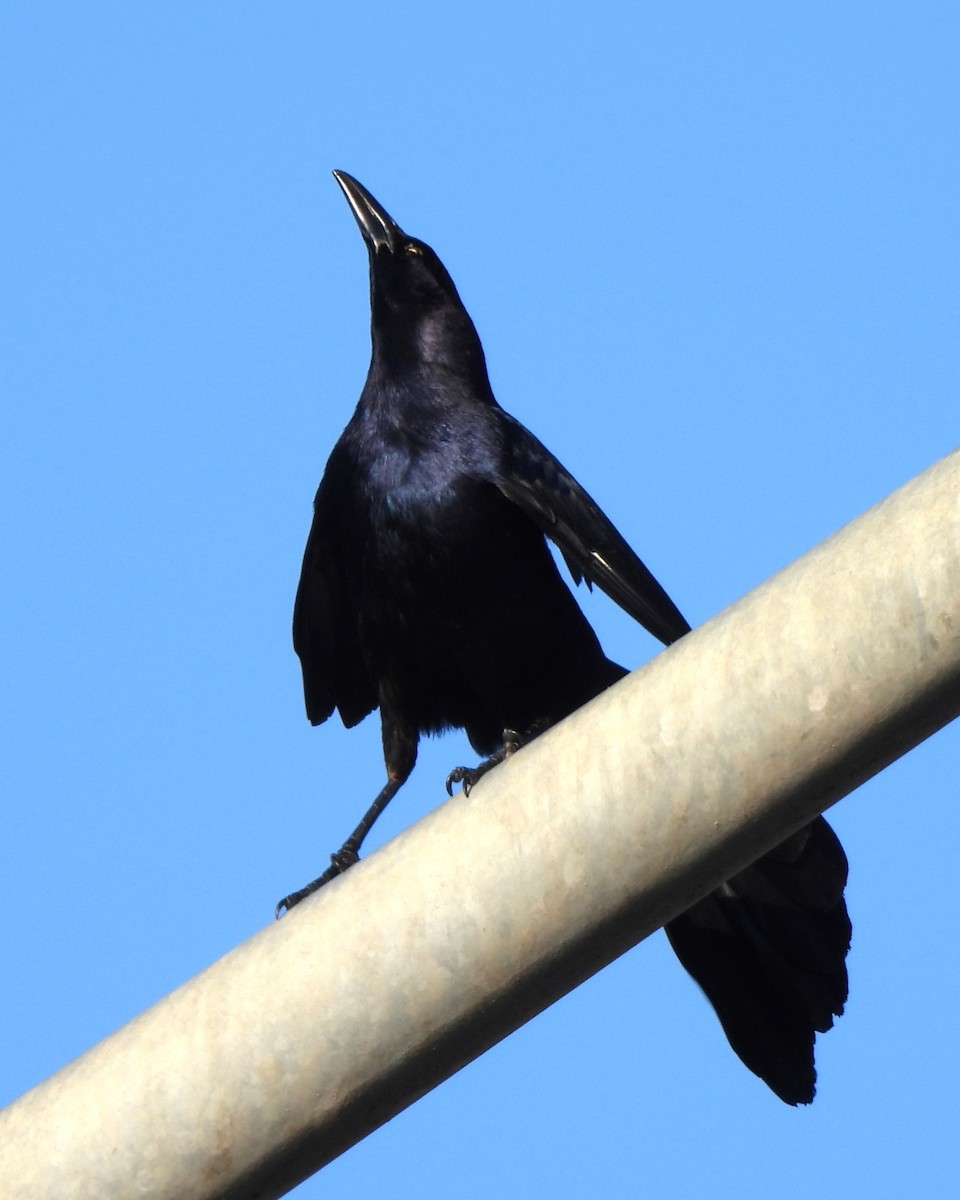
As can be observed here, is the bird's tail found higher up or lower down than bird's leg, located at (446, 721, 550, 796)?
lower down

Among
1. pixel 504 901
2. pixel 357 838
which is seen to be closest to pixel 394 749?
pixel 357 838

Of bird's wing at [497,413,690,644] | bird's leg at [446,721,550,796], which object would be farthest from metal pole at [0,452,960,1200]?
bird's wing at [497,413,690,644]

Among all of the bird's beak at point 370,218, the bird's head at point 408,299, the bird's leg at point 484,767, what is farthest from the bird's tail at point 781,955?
the bird's beak at point 370,218

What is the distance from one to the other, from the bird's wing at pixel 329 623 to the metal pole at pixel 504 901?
285cm

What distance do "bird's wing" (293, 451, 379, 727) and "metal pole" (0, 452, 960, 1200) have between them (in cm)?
285

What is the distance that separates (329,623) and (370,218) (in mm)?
1392

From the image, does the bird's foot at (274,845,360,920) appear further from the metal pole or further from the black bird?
the metal pole

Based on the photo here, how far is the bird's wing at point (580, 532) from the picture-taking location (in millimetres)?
4953

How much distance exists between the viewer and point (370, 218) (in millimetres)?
6188

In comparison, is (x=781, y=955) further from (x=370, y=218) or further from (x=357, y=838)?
(x=370, y=218)

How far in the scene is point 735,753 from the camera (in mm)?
2391

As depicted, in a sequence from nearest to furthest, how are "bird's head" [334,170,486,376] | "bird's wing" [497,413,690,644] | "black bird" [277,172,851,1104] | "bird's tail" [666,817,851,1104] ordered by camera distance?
"bird's tail" [666,817,851,1104] → "bird's wing" [497,413,690,644] → "black bird" [277,172,851,1104] → "bird's head" [334,170,486,376]

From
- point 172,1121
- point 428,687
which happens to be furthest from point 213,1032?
point 428,687

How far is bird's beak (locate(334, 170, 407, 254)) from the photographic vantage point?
6.14 meters
